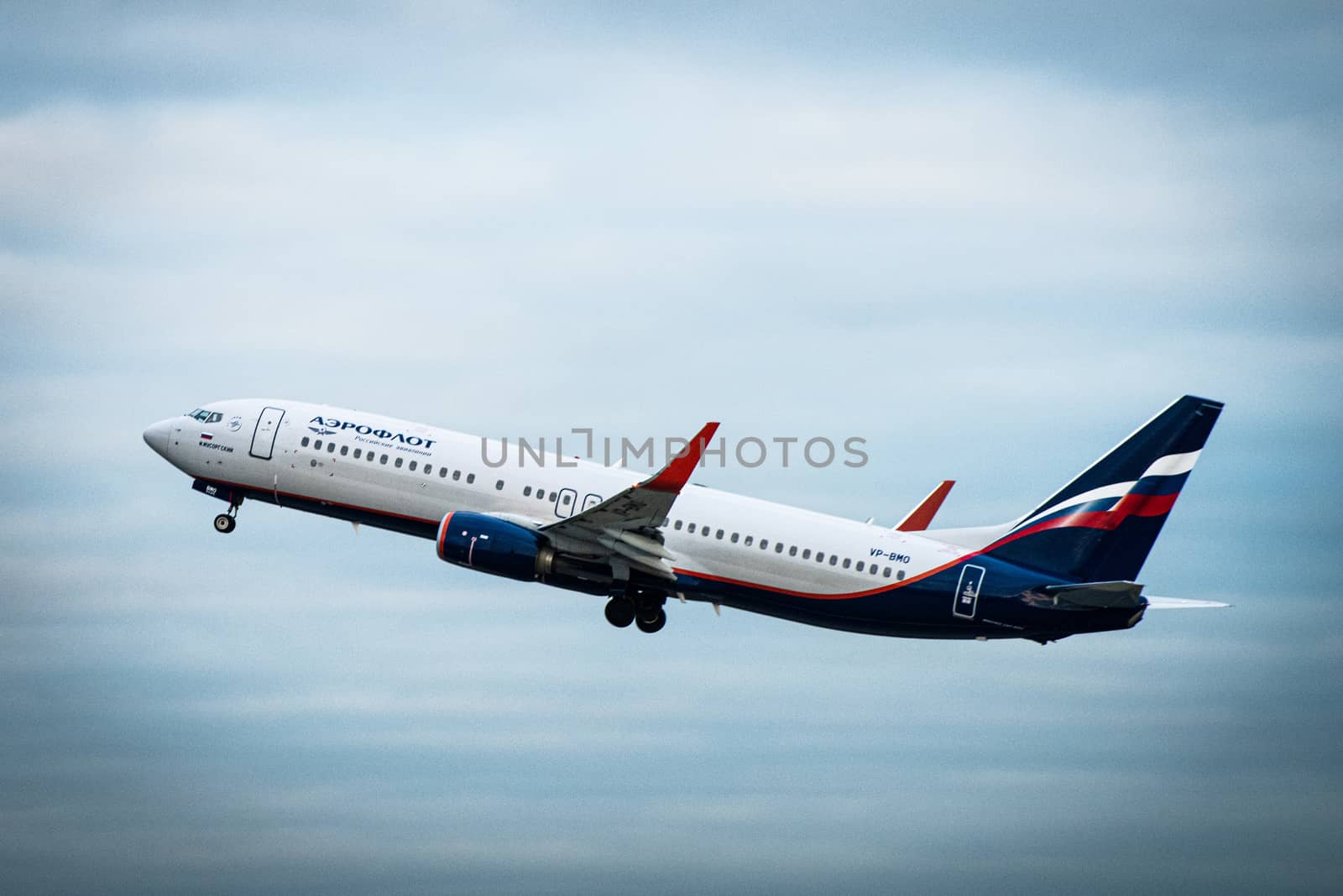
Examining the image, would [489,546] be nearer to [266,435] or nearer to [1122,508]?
[266,435]

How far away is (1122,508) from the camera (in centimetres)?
5916

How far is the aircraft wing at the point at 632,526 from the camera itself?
56.0 m

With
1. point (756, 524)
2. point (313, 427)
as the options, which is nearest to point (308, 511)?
point (313, 427)

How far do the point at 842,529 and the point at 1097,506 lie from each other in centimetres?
915

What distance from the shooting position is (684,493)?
61.2 m

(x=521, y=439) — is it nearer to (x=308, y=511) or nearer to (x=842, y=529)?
(x=308, y=511)

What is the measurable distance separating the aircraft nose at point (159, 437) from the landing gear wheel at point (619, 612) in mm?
19403

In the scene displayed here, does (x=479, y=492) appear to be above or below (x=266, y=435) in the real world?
below

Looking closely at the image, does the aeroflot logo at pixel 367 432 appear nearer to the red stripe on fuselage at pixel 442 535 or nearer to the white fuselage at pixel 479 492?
the white fuselage at pixel 479 492

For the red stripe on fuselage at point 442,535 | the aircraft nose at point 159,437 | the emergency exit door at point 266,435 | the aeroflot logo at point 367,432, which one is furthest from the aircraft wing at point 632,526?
the aircraft nose at point 159,437

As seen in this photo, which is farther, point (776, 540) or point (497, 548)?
point (776, 540)

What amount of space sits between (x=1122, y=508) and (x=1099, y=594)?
14.1 feet

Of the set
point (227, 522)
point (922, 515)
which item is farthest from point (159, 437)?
point (922, 515)

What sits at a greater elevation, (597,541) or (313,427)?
(313,427)
